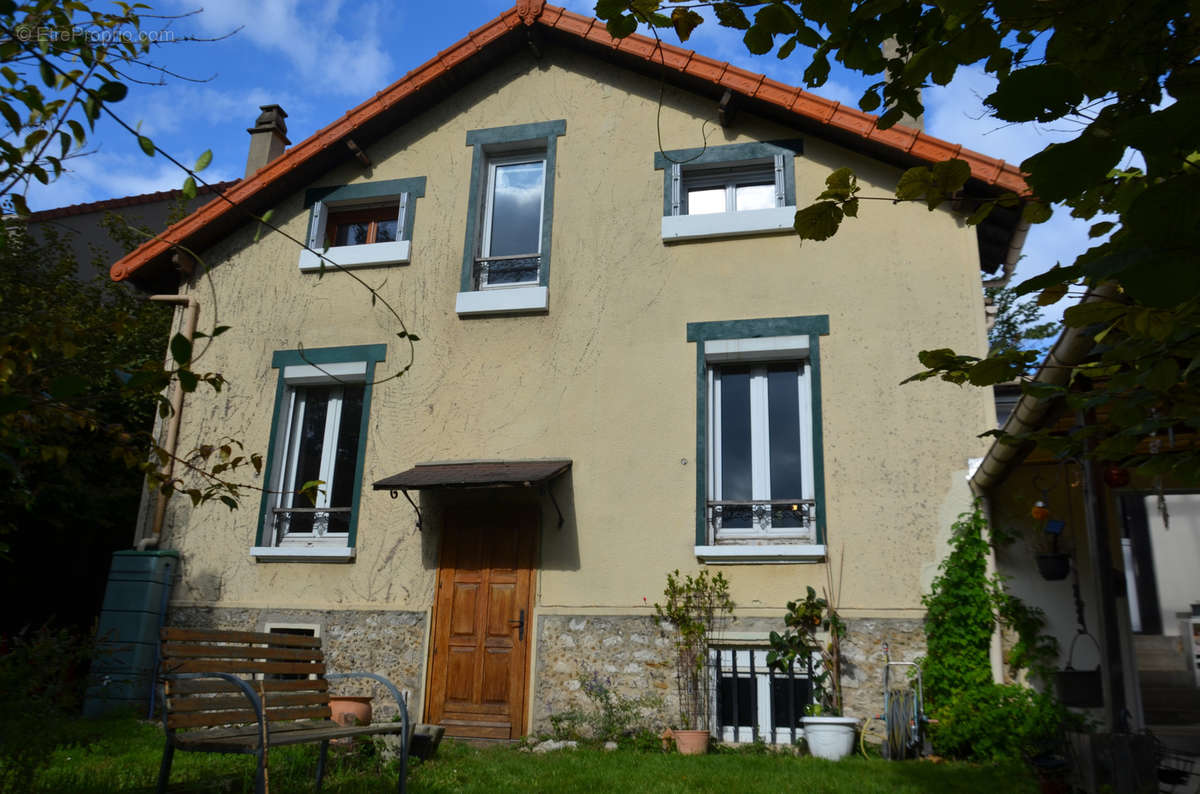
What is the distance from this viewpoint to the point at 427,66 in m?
9.50

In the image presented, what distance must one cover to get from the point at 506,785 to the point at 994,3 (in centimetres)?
524

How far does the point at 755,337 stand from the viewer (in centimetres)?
813

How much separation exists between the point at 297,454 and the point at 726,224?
4.88 meters

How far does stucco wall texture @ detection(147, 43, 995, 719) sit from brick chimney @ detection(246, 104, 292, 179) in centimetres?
163

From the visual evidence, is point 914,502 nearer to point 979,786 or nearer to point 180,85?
point 979,786

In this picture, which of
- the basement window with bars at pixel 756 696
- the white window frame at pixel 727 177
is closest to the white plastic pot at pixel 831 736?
the basement window with bars at pixel 756 696

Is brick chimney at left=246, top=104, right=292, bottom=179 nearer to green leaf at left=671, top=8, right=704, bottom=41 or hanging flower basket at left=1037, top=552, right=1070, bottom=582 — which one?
hanging flower basket at left=1037, top=552, right=1070, bottom=582

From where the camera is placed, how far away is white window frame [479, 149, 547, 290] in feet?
29.7

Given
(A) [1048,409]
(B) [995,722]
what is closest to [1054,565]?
(B) [995,722]

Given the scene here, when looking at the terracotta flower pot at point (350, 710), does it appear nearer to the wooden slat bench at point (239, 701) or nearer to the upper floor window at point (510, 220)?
the wooden slat bench at point (239, 701)

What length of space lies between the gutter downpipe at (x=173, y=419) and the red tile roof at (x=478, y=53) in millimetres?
520

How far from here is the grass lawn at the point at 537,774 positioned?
17.4 ft

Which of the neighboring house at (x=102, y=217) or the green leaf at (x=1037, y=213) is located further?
the neighboring house at (x=102, y=217)

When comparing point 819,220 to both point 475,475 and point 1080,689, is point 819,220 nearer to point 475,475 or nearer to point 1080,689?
point 1080,689
